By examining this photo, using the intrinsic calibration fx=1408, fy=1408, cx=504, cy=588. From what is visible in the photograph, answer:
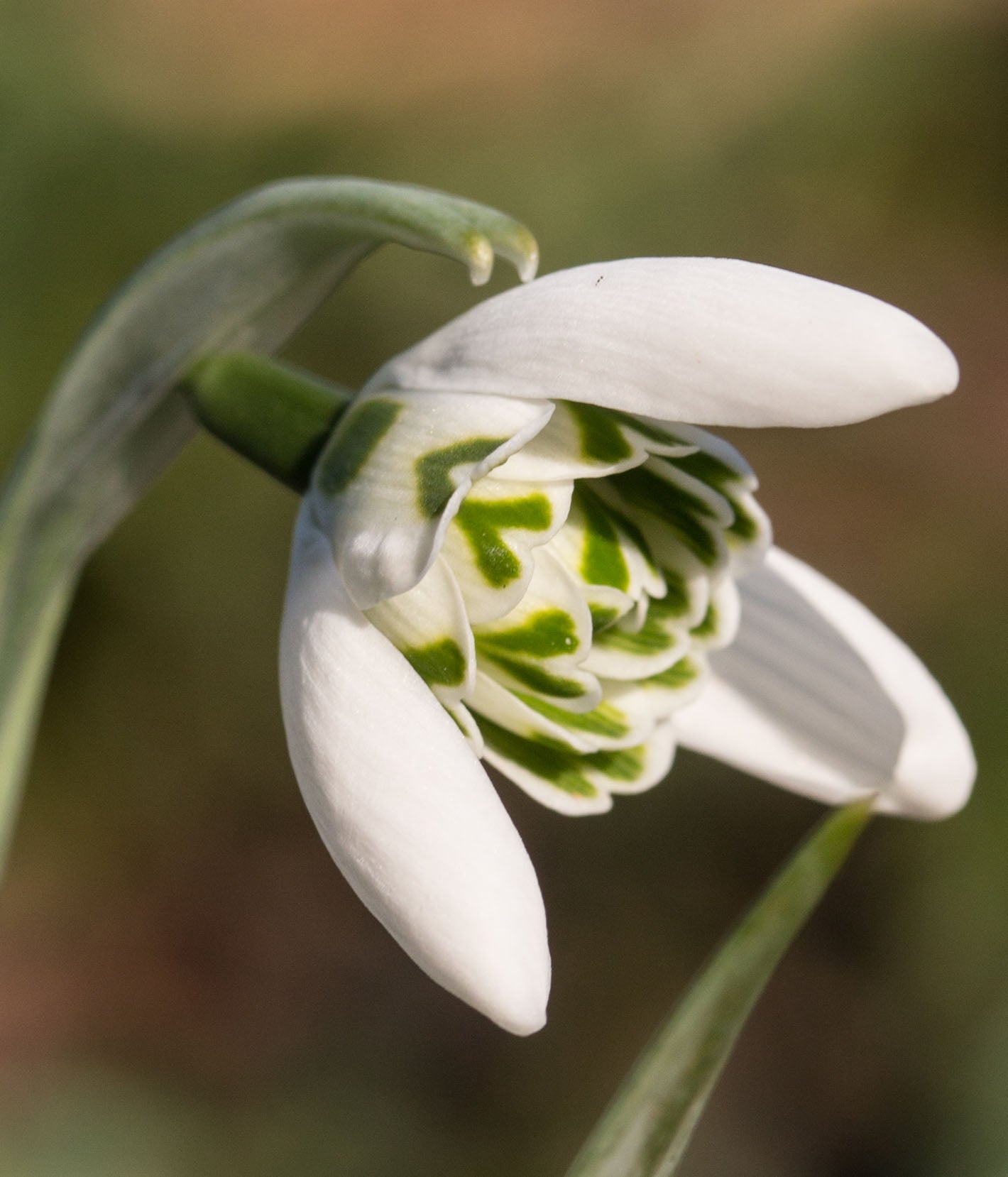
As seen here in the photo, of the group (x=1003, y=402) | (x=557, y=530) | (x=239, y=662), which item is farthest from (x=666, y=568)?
(x=1003, y=402)

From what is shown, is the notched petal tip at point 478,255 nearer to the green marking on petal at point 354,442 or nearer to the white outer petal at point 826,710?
the green marking on petal at point 354,442

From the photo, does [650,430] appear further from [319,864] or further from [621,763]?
[319,864]

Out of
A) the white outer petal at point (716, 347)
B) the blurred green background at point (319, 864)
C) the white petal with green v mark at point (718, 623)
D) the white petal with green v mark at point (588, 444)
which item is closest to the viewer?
the white outer petal at point (716, 347)

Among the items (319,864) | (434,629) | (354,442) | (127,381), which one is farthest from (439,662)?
(319,864)

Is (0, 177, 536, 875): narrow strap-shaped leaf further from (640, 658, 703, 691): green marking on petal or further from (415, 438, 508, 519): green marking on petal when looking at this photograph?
(640, 658, 703, 691): green marking on petal

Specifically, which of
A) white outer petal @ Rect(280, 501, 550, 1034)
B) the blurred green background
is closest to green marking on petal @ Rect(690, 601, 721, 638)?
white outer petal @ Rect(280, 501, 550, 1034)

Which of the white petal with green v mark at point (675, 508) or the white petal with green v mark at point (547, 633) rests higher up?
the white petal with green v mark at point (675, 508)

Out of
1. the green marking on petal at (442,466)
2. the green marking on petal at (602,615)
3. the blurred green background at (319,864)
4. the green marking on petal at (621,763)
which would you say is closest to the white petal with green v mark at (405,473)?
the green marking on petal at (442,466)
